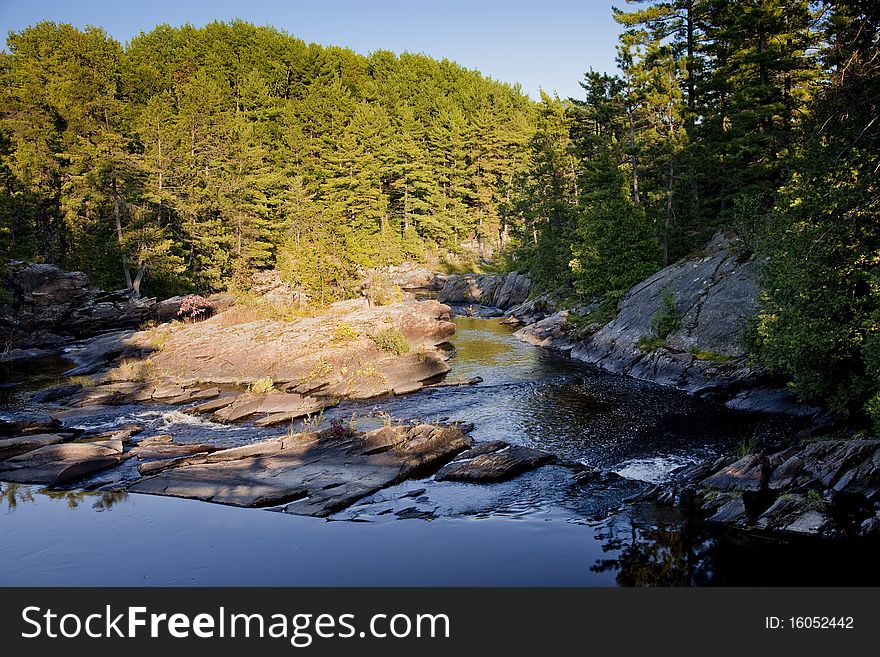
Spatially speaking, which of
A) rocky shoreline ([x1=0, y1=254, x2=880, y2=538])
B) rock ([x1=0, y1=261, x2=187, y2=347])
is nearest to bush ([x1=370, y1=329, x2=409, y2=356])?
rocky shoreline ([x1=0, y1=254, x2=880, y2=538])

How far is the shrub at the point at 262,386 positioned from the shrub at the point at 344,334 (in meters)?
4.99

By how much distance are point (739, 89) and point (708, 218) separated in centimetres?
985

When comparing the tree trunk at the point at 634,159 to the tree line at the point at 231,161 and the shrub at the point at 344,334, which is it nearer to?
the tree line at the point at 231,161

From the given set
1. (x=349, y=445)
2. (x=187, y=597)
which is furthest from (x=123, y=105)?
(x=187, y=597)

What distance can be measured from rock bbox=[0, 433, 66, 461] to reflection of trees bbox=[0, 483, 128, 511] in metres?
2.35

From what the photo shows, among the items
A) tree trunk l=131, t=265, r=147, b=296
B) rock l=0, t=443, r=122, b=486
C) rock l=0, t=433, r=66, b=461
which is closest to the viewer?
rock l=0, t=443, r=122, b=486

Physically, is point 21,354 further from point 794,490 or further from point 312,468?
point 794,490

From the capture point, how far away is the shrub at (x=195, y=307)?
4368 cm

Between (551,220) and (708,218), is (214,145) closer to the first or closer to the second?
(551,220)

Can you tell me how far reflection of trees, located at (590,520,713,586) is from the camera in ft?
39.8

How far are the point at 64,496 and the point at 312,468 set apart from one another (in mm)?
7066

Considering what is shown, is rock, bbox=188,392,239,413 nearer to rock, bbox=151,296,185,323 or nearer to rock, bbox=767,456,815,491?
rock, bbox=767,456,815,491

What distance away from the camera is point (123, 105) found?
5466 cm

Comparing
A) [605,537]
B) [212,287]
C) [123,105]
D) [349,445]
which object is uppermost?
[123,105]
